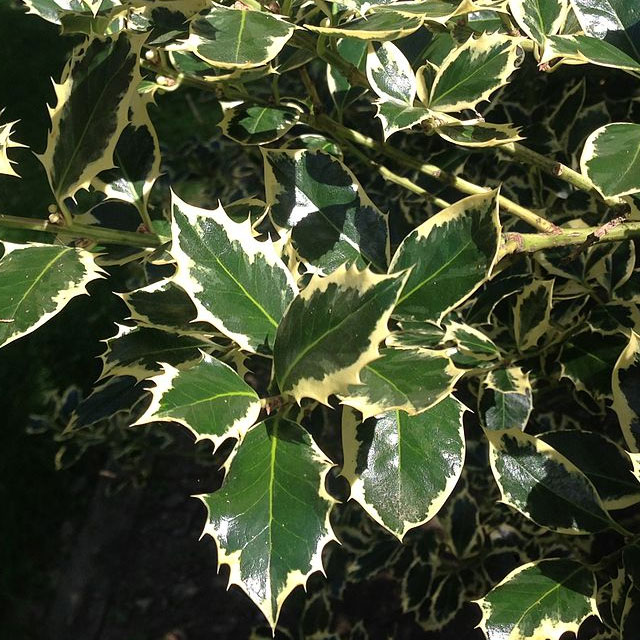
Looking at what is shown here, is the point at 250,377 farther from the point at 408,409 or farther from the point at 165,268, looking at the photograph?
the point at 408,409

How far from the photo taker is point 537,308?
1395 mm

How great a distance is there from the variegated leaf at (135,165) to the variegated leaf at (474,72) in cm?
49

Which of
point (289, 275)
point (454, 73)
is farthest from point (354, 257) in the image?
point (454, 73)

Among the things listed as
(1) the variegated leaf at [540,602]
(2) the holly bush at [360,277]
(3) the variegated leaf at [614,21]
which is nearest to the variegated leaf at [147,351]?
(2) the holly bush at [360,277]

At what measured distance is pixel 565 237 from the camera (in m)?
1.14

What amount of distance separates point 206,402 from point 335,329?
0.61 feet

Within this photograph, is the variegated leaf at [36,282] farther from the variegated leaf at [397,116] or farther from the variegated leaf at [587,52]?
the variegated leaf at [587,52]

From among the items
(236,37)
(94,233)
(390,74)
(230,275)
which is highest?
(236,37)

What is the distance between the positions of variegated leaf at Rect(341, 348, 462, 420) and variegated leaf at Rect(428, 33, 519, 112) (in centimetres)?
44

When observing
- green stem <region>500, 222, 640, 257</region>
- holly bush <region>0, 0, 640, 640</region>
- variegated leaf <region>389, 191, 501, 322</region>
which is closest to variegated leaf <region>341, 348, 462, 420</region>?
holly bush <region>0, 0, 640, 640</region>

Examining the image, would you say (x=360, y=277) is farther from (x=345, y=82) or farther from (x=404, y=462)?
(x=345, y=82)

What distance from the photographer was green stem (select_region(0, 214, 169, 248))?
3.81 feet

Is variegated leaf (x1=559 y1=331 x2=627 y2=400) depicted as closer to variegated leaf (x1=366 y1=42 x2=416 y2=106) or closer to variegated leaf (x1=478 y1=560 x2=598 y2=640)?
variegated leaf (x1=478 y1=560 x2=598 y2=640)

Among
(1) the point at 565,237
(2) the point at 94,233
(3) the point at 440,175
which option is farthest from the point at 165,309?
(1) the point at 565,237
